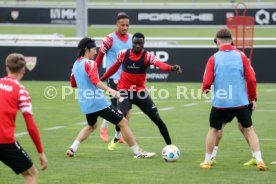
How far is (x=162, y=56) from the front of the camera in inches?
1095

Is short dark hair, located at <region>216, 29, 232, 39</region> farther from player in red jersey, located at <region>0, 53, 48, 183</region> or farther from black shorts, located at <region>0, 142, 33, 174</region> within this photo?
black shorts, located at <region>0, 142, 33, 174</region>

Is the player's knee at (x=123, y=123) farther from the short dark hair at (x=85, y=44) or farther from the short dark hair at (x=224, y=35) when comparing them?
the short dark hair at (x=224, y=35)

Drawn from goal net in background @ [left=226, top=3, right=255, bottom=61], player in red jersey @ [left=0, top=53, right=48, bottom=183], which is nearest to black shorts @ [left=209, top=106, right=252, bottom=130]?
player in red jersey @ [left=0, top=53, right=48, bottom=183]

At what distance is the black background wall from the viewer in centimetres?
2759

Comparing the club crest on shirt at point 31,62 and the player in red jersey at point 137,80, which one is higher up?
the player in red jersey at point 137,80

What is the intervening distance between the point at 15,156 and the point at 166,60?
18.3m

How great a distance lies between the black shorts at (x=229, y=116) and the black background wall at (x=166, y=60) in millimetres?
14666

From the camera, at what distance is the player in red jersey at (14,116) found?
9586 millimetres

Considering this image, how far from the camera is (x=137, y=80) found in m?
14.8

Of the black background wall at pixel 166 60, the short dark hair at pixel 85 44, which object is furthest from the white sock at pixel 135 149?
the black background wall at pixel 166 60

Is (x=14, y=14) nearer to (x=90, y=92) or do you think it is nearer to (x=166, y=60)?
(x=166, y=60)

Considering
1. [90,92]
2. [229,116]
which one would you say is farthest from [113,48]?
[229,116]

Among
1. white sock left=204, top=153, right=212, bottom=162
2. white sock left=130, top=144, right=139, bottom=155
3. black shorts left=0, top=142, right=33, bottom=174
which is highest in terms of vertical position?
black shorts left=0, top=142, right=33, bottom=174

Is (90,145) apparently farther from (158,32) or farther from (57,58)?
(158,32)
